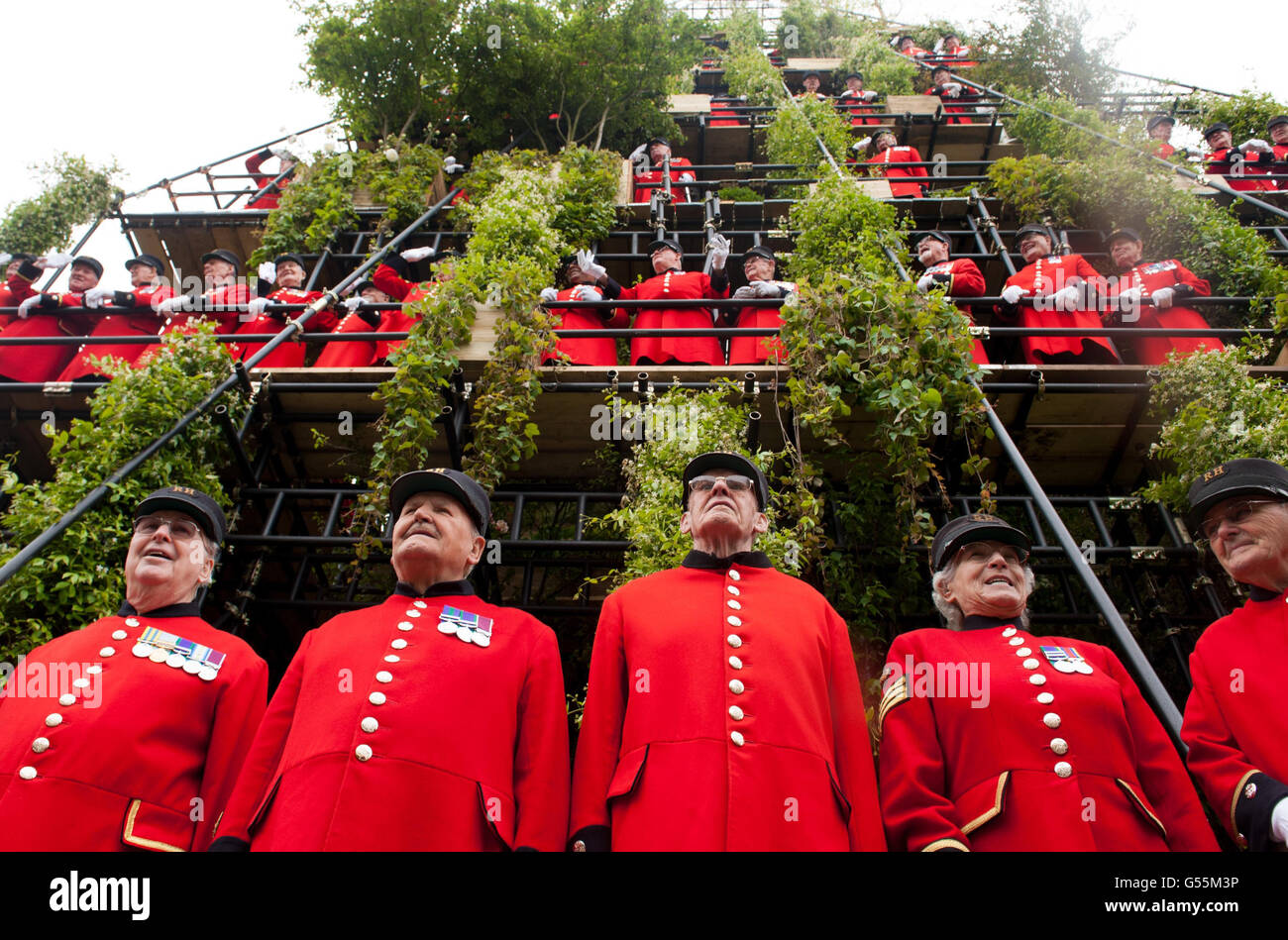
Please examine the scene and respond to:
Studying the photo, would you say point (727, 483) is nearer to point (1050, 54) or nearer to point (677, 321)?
point (677, 321)

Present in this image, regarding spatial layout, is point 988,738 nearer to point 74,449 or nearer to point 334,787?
point 334,787

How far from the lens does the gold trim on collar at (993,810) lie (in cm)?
266

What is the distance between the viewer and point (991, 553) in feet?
11.5

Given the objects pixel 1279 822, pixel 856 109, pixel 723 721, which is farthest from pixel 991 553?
pixel 856 109

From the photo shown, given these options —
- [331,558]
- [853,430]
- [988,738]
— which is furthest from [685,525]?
[331,558]

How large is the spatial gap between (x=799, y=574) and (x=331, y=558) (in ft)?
10.3

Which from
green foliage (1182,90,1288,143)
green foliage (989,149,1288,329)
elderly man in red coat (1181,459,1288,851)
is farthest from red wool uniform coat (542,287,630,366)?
green foliage (1182,90,1288,143)

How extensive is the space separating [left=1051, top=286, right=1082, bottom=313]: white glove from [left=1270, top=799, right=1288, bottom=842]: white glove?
473cm

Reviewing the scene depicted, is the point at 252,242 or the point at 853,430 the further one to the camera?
the point at 252,242

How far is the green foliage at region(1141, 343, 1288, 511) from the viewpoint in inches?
185

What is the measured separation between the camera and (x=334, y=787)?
8.34ft

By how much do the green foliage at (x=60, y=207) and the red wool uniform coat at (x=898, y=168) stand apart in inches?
357

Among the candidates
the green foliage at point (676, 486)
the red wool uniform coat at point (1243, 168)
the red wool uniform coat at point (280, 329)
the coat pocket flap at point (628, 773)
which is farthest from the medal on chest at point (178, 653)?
the red wool uniform coat at point (1243, 168)

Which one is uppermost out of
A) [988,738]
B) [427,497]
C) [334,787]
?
[427,497]
